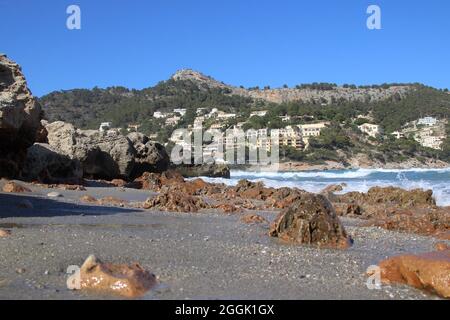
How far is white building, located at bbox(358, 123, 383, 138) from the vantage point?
265ft

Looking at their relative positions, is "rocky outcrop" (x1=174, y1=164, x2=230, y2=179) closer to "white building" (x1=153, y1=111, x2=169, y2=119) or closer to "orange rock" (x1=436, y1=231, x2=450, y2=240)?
"orange rock" (x1=436, y1=231, x2=450, y2=240)

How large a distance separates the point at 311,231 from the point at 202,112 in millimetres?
89772

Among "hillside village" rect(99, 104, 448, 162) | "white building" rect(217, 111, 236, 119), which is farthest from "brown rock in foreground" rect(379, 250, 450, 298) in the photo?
"white building" rect(217, 111, 236, 119)

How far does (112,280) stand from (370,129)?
83.0m

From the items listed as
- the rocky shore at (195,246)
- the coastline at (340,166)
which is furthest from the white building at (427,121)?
the rocky shore at (195,246)

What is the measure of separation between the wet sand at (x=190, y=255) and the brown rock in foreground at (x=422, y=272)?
11 centimetres

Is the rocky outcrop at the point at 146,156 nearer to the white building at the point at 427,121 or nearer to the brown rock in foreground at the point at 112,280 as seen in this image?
the brown rock in foreground at the point at 112,280

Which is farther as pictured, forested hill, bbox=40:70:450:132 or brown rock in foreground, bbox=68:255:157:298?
forested hill, bbox=40:70:450:132

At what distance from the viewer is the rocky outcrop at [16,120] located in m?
11.7

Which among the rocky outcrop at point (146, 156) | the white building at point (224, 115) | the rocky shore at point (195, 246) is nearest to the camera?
the rocky shore at point (195, 246)

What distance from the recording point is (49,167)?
15.0 meters

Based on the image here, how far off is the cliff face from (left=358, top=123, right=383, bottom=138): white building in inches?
1341
